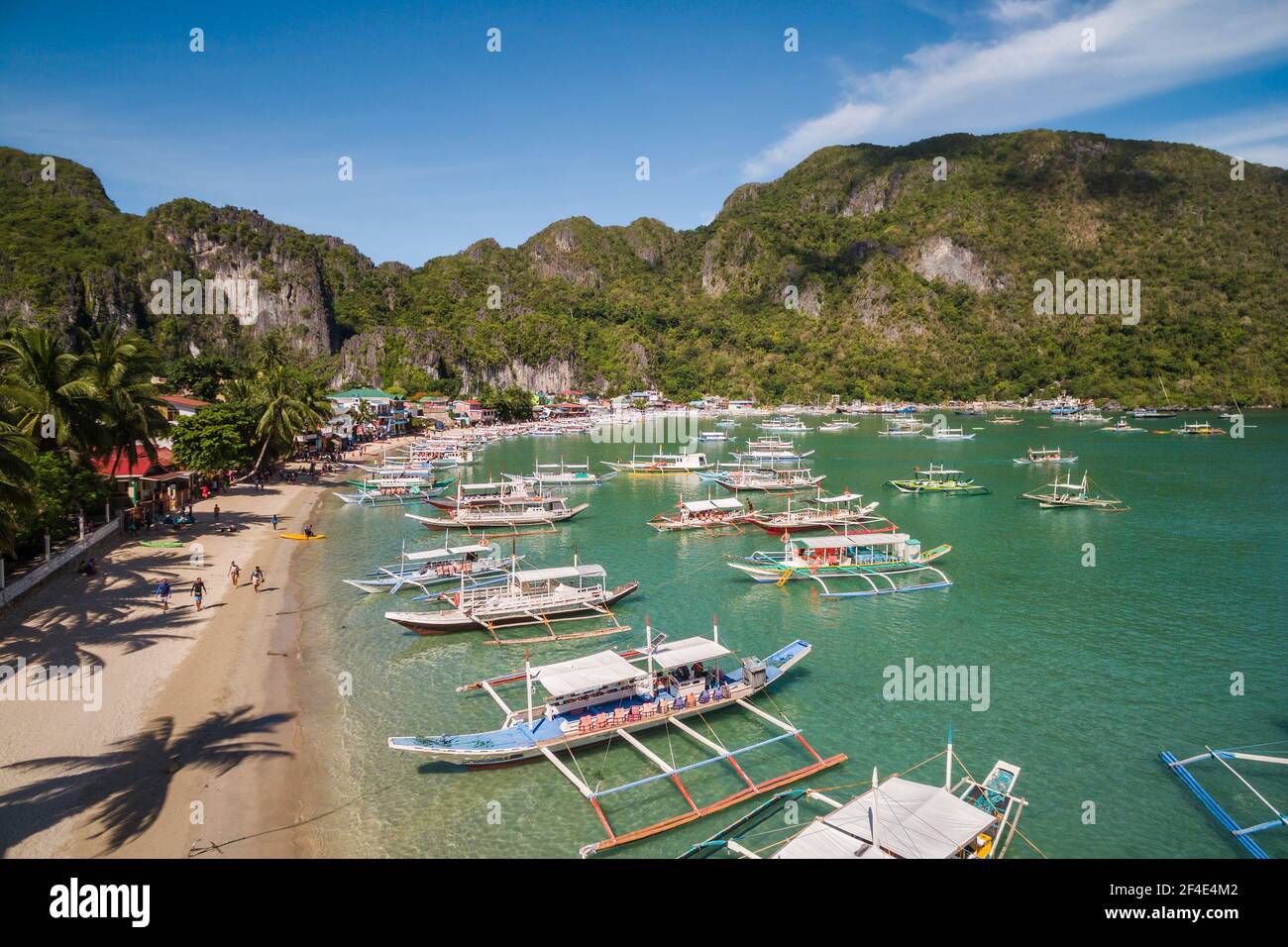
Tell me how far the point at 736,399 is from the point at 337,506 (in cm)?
14858

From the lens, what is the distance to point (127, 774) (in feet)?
53.4

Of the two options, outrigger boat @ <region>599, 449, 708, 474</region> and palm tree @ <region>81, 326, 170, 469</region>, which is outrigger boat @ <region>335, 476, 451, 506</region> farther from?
outrigger boat @ <region>599, 449, 708, 474</region>

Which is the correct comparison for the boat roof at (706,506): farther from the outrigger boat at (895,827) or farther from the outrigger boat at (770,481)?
the outrigger boat at (895,827)

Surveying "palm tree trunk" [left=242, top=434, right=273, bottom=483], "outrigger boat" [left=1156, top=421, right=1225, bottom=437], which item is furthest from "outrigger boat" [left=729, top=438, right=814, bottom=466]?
"outrigger boat" [left=1156, top=421, right=1225, bottom=437]

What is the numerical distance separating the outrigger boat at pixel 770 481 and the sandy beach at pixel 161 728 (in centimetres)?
3961

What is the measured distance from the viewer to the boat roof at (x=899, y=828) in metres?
12.0

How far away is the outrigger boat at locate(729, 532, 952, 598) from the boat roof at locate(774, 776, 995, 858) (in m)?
18.3

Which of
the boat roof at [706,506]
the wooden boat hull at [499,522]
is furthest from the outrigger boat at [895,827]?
the wooden boat hull at [499,522]

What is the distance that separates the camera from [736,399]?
190875 mm

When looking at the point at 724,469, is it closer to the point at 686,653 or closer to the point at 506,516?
the point at 506,516

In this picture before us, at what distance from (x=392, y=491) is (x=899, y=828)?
51.5 meters

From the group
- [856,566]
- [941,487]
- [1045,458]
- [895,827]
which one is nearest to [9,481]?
[895,827]
